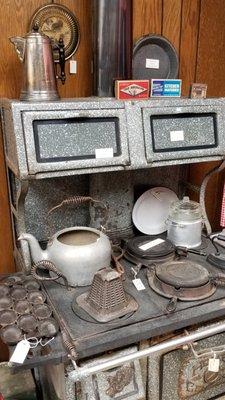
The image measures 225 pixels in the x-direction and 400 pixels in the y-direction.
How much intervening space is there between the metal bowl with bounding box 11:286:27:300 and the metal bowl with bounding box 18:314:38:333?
115 millimetres

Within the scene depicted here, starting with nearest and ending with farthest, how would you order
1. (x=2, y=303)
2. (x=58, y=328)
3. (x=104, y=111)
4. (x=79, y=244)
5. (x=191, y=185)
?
(x=58, y=328)
(x=2, y=303)
(x=104, y=111)
(x=79, y=244)
(x=191, y=185)

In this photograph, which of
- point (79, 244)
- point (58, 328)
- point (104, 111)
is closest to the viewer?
point (58, 328)

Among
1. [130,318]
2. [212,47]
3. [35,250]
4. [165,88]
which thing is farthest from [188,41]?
[130,318]

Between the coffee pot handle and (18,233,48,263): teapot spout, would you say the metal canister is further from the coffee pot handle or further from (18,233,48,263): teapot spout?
the coffee pot handle

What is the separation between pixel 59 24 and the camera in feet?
5.39

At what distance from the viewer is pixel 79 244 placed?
1.56m

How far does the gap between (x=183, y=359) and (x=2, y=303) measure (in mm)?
704

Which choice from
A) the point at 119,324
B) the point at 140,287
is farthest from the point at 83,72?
the point at 119,324

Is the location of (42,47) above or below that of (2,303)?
above

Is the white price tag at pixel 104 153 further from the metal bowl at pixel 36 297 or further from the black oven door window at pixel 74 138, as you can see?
the metal bowl at pixel 36 297

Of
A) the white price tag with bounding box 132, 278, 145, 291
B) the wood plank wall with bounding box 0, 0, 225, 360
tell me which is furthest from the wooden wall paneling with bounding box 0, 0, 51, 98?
the white price tag with bounding box 132, 278, 145, 291

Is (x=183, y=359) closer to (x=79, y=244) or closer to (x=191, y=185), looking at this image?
(x=79, y=244)

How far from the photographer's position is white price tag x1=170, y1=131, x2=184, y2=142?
160 cm

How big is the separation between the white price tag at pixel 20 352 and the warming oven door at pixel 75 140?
585 mm
